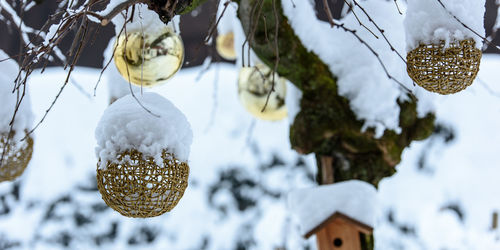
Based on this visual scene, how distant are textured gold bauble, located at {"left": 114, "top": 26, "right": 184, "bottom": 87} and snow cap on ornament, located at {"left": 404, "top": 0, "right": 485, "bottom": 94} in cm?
54

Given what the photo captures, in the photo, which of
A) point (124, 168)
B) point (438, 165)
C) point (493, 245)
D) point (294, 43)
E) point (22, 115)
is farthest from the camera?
point (438, 165)

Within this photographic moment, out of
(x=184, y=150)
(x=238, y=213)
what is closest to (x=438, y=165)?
(x=238, y=213)

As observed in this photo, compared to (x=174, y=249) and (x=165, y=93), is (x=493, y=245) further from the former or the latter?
(x=165, y=93)

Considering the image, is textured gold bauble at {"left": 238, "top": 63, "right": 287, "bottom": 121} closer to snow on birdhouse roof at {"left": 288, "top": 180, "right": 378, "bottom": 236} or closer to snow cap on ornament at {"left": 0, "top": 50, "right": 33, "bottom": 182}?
snow on birdhouse roof at {"left": 288, "top": 180, "right": 378, "bottom": 236}

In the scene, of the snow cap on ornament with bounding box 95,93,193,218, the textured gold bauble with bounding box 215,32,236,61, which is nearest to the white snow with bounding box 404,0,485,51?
the snow cap on ornament with bounding box 95,93,193,218

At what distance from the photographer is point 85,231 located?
11.2 feet

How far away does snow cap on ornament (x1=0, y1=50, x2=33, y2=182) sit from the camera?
1.19m

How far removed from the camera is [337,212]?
63.3 inches

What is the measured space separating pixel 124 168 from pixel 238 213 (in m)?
2.48

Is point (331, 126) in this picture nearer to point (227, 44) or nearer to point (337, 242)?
point (337, 242)

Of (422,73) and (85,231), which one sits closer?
(422,73)

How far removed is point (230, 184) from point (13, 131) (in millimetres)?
2311

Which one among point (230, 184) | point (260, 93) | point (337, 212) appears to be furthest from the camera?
point (230, 184)

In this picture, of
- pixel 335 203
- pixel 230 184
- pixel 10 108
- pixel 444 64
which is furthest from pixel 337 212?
pixel 230 184
